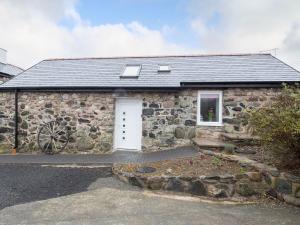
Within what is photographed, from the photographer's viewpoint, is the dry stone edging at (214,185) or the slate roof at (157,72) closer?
the dry stone edging at (214,185)

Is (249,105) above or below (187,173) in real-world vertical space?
above

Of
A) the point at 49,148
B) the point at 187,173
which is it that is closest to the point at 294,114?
the point at 187,173

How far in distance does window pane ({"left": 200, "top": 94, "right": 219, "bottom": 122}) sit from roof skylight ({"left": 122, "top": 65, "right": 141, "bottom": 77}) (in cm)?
308

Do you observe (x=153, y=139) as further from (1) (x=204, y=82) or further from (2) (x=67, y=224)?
(2) (x=67, y=224)

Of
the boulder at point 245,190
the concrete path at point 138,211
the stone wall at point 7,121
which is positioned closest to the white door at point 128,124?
the stone wall at point 7,121

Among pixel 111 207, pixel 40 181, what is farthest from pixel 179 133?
pixel 111 207

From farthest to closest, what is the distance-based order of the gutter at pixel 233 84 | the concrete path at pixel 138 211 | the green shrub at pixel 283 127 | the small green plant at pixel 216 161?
the gutter at pixel 233 84, the small green plant at pixel 216 161, the green shrub at pixel 283 127, the concrete path at pixel 138 211

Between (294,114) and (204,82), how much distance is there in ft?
18.9

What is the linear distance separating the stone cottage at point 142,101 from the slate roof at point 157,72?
4cm

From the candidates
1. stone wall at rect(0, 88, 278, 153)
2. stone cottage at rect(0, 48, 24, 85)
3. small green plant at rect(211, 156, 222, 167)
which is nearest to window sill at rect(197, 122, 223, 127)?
stone wall at rect(0, 88, 278, 153)

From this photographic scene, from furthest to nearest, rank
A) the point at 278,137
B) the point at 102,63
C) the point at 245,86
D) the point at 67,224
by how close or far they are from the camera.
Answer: the point at 102,63 < the point at 245,86 < the point at 278,137 < the point at 67,224

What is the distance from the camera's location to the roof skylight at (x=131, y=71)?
43.5ft

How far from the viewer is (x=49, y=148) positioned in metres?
12.5

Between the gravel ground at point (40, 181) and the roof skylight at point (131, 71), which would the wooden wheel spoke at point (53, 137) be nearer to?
the gravel ground at point (40, 181)
